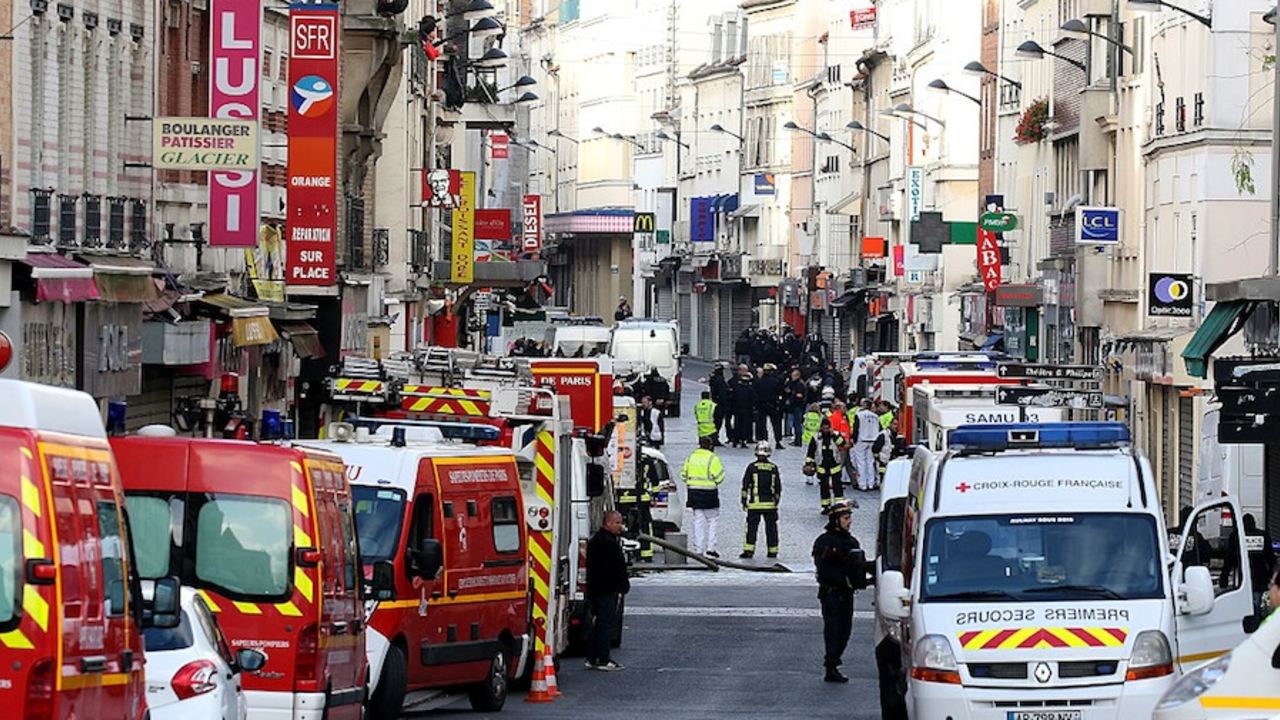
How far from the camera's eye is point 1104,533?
19.4 metres

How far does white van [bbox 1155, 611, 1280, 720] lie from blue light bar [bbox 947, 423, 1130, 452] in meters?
7.76

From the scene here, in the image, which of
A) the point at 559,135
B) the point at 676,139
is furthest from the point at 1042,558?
the point at 559,135

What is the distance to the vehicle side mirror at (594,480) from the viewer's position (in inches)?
1187

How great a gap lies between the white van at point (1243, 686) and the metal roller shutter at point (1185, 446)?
117ft

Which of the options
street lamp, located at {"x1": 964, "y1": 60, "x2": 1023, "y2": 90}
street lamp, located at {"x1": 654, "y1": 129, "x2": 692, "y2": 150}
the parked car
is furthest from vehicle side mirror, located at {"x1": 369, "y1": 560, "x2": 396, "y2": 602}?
street lamp, located at {"x1": 654, "y1": 129, "x2": 692, "y2": 150}

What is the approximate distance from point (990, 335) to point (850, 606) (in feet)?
177

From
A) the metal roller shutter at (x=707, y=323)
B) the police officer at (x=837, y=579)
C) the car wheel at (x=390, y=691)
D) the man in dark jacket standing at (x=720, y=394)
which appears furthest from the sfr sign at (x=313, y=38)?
the metal roller shutter at (x=707, y=323)

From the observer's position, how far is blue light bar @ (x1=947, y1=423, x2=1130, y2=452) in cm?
2020

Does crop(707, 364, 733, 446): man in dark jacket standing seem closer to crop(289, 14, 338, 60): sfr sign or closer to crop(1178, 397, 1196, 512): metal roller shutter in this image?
crop(1178, 397, 1196, 512): metal roller shutter

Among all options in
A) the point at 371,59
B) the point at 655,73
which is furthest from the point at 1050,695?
the point at 655,73

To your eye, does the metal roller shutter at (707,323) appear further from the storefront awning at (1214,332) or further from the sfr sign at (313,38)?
the sfr sign at (313,38)

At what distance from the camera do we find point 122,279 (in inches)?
1102

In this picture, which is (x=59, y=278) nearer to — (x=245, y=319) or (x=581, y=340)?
(x=245, y=319)

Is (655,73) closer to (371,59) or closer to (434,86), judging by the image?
(434,86)
